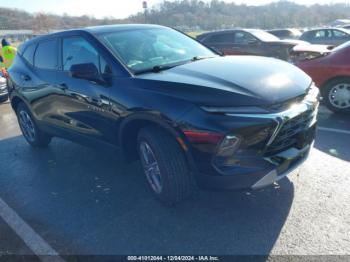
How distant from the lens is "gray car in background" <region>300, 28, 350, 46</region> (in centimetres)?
1477

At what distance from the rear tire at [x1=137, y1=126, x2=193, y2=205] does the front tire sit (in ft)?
13.0

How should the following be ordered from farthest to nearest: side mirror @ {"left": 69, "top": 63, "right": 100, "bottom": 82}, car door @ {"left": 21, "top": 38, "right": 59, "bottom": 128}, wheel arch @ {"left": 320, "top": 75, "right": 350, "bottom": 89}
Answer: wheel arch @ {"left": 320, "top": 75, "right": 350, "bottom": 89} → car door @ {"left": 21, "top": 38, "right": 59, "bottom": 128} → side mirror @ {"left": 69, "top": 63, "right": 100, "bottom": 82}

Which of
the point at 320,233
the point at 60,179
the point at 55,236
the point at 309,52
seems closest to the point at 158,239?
the point at 55,236

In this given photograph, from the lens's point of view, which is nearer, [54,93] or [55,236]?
[55,236]

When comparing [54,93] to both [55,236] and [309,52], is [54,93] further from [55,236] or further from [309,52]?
[309,52]

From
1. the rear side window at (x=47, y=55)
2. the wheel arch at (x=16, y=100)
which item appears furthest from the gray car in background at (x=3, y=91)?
the rear side window at (x=47, y=55)

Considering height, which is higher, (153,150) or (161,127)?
(161,127)

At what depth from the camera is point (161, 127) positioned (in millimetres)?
3107

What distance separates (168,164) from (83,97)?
1.43m

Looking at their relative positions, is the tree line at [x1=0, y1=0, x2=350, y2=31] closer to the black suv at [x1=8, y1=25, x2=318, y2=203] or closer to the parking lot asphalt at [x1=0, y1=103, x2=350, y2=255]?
the black suv at [x1=8, y1=25, x2=318, y2=203]

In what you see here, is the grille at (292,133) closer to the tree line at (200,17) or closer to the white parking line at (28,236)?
the white parking line at (28,236)

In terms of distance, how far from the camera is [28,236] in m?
3.14

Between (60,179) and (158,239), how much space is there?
1.94m

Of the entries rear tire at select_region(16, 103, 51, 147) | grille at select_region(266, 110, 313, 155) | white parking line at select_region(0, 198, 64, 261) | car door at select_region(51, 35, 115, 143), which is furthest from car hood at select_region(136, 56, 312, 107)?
rear tire at select_region(16, 103, 51, 147)
